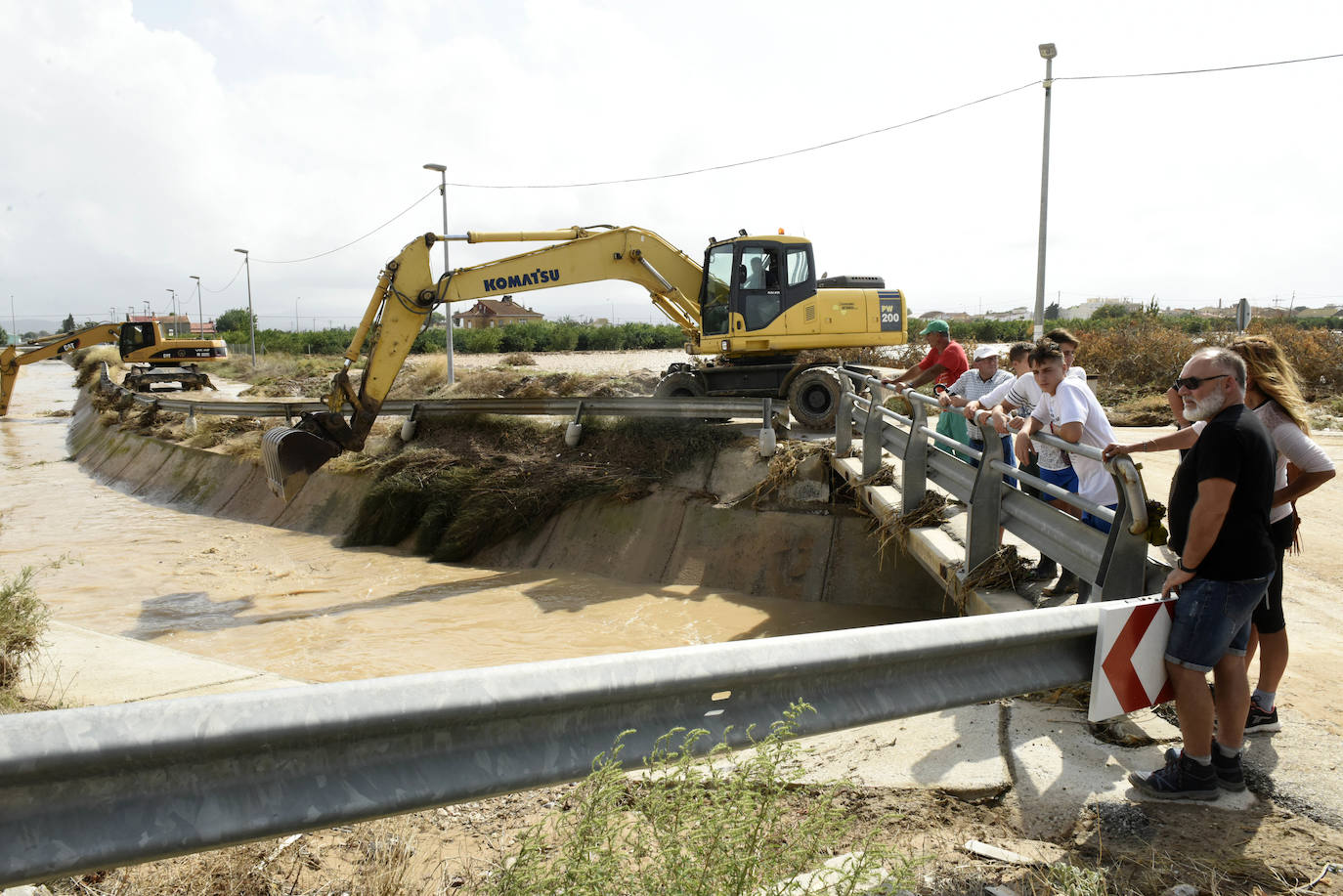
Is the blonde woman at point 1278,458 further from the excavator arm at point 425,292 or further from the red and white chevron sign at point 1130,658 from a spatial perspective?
the excavator arm at point 425,292

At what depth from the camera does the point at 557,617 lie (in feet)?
31.2

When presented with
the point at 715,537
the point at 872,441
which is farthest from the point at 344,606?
the point at 872,441

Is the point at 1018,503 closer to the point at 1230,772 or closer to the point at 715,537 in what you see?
the point at 1230,772

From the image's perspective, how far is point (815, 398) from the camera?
1284cm

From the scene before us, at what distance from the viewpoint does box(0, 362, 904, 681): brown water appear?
859 cm

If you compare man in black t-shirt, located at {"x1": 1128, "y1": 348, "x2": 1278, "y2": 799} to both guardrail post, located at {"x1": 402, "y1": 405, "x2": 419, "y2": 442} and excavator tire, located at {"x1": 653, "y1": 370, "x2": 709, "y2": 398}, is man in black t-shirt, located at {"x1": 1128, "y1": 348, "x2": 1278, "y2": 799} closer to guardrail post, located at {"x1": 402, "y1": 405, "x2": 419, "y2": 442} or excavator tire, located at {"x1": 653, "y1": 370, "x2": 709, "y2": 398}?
excavator tire, located at {"x1": 653, "y1": 370, "x2": 709, "y2": 398}

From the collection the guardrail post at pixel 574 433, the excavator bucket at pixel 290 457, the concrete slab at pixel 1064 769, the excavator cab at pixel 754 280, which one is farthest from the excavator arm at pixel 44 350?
the concrete slab at pixel 1064 769

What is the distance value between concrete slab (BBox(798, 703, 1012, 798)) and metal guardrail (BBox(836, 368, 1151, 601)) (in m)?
0.89

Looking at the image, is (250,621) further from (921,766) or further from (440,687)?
(440,687)

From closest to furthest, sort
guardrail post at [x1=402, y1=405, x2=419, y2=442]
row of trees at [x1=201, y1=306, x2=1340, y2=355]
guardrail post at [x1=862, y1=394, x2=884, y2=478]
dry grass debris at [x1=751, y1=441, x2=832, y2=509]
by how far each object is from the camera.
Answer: guardrail post at [x1=862, y1=394, x2=884, y2=478]
dry grass debris at [x1=751, y1=441, x2=832, y2=509]
guardrail post at [x1=402, y1=405, x2=419, y2=442]
row of trees at [x1=201, y1=306, x2=1340, y2=355]

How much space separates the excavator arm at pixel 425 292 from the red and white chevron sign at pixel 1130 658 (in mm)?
10233

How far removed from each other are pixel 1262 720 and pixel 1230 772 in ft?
2.43

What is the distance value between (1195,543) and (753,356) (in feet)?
35.6

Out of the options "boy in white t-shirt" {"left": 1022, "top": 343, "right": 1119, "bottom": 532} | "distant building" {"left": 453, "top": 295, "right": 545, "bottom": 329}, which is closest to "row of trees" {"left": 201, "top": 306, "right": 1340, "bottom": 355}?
"distant building" {"left": 453, "top": 295, "right": 545, "bottom": 329}
